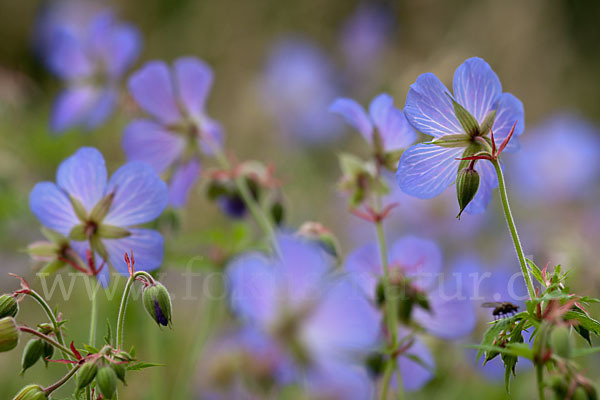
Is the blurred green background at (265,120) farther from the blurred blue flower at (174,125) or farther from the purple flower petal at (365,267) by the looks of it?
the purple flower petal at (365,267)

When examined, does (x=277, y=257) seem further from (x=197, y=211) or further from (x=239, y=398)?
(x=197, y=211)

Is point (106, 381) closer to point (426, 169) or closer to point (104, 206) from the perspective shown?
point (104, 206)

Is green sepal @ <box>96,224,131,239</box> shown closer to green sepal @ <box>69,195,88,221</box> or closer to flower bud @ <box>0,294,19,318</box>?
green sepal @ <box>69,195,88,221</box>

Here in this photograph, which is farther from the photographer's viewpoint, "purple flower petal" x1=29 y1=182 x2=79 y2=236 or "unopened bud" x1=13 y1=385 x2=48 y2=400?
"purple flower petal" x1=29 y1=182 x2=79 y2=236

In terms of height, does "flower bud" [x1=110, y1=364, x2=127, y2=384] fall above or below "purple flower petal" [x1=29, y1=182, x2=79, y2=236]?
below

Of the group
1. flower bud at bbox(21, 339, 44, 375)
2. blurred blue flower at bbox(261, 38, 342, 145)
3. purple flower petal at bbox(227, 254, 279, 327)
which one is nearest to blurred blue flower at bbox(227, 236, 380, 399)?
purple flower petal at bbox(227, 254, 279, 327)
